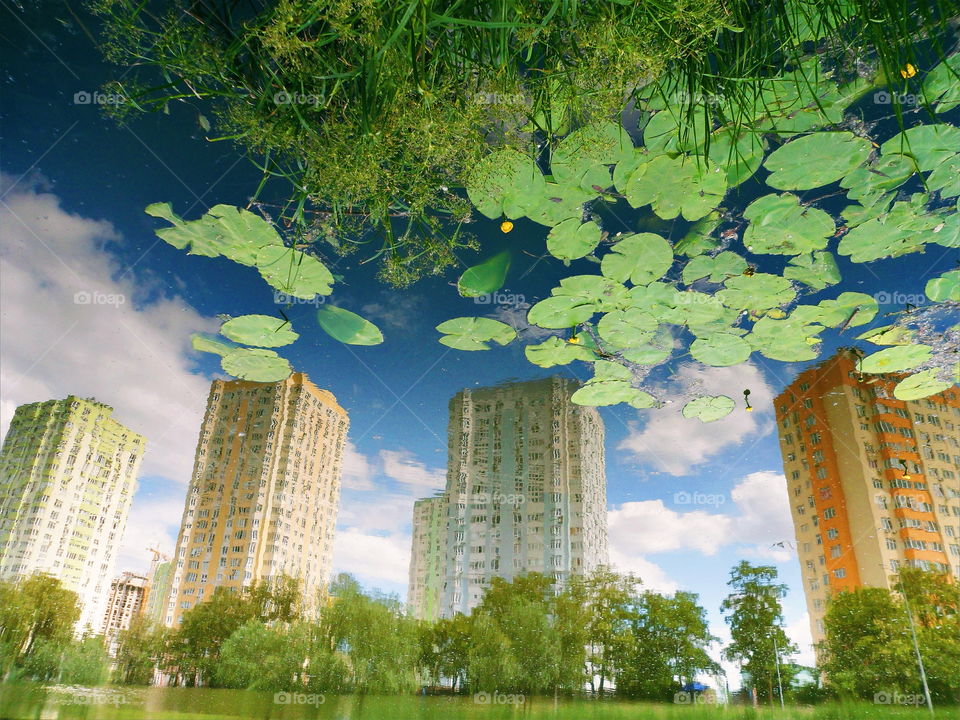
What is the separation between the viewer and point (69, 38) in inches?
72.6

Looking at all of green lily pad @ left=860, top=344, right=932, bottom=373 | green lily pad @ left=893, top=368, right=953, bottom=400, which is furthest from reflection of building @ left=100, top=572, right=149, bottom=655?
green lily pad @ left=893, top=368, right=953, bottom=400

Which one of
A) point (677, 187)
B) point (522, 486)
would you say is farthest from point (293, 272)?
point (522, 486)

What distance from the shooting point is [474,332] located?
9.86 feet

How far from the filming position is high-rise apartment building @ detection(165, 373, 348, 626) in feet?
8.77

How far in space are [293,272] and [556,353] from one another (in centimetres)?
141

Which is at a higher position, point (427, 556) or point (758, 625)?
point (427, 556)

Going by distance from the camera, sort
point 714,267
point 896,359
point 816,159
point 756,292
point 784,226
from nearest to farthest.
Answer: point 816,159, point 784,226, point 714,267, point 756,292, point 896,359

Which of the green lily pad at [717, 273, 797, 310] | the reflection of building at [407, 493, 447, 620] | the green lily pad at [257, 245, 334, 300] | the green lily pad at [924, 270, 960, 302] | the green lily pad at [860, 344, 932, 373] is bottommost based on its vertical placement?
the reflection of building at [407, 493, 447, 620]

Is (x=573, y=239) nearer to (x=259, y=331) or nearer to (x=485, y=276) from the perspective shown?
(x=485, y=276)

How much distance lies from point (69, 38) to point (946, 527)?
4826mm

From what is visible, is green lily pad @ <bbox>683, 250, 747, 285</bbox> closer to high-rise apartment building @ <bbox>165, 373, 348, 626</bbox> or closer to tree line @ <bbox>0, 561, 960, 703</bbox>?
tree line @ <bbox>0, 561, 960, 703</bbox>

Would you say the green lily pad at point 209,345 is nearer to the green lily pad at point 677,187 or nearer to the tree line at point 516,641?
the tree line at point 516,641

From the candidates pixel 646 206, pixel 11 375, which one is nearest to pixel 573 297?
pixel 646 206

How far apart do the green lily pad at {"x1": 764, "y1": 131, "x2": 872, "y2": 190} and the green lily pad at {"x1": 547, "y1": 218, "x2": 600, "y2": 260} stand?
66 centimetres
